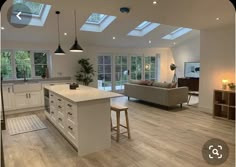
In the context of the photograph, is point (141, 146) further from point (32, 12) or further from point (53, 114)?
point (32, 12)

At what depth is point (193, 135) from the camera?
12.6 feet

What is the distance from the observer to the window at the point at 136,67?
9266mm

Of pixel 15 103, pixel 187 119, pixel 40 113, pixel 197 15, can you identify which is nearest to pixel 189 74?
pixel 187 119

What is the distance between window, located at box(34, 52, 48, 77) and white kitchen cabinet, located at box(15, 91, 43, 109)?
1.05m

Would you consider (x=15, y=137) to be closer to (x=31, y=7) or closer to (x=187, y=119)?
(x=31, y=7)

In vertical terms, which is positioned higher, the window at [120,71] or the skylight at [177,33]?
the skylight at [177,33]

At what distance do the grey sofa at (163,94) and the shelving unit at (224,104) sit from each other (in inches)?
42.4

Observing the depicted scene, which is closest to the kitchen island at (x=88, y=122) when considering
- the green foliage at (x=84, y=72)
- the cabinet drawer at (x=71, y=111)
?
the cabinet drawer at (x=71, y=111)

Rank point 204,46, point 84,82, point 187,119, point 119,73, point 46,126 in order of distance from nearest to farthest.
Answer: point 46,126 → point 187,119 → point 204,46 → point 84,82 → point 119,73

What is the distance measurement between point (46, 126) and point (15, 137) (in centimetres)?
74

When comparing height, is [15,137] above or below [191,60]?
below

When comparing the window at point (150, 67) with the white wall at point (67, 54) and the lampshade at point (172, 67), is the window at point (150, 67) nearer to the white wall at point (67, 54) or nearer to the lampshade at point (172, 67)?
the white wall at point (67, 54)

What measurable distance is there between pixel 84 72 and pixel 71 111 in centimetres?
422

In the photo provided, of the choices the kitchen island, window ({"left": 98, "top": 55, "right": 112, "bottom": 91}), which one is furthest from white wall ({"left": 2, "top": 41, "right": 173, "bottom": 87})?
the kitchen island
